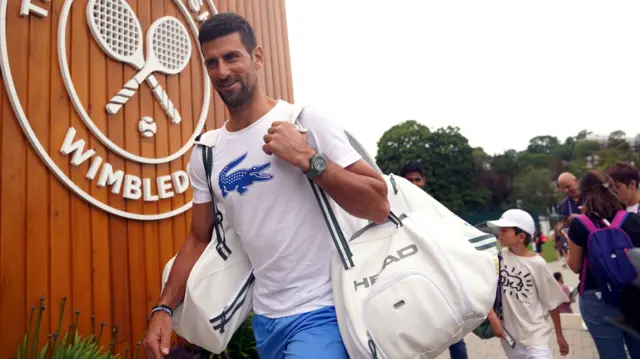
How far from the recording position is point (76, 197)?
3.25 metres

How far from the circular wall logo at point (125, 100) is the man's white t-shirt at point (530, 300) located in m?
2.82

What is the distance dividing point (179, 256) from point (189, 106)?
2635mm

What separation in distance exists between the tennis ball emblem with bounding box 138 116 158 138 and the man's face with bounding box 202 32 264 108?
227 centimetres

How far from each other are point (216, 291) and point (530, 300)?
2806mm

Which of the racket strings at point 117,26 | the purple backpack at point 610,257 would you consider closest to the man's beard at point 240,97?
the racket strings at point 117,26

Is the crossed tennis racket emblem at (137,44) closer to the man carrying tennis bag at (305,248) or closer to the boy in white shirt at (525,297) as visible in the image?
the man carrying tennis bag at (305,248)

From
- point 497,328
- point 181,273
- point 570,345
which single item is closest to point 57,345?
point 181,273

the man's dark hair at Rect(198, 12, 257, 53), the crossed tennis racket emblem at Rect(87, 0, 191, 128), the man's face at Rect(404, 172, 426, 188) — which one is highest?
the crossed tennis racket emblem at Rect(87, 0, 191, 128)

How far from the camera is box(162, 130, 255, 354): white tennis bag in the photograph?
1759 millimetres

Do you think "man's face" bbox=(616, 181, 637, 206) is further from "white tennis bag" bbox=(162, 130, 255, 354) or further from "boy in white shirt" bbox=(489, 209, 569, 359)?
"white tennis bag" bbox=(162, 130, 255, 354)

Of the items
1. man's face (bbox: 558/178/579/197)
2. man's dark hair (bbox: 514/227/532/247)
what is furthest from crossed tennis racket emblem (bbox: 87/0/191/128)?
man's face (bbox: 558/178/579/197)

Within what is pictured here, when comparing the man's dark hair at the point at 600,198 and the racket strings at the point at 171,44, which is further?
the racket strings at the point at 171,44

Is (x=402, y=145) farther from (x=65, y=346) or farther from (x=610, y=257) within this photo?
(x=65, y=346)

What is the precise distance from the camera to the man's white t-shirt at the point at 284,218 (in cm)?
161
